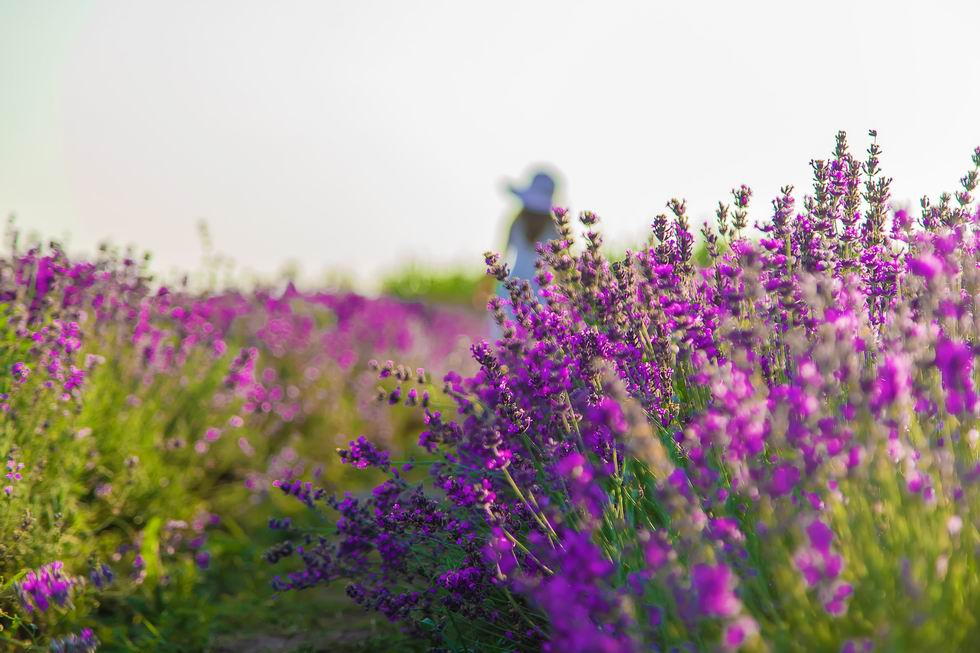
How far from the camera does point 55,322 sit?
3498 millimetres

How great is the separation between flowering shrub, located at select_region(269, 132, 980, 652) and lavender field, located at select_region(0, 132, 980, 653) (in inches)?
0.5

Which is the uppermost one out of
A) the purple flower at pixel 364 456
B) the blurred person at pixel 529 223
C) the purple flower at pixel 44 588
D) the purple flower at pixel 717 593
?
the blurred person at pixel 529 223

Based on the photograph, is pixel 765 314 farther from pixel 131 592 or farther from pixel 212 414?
pixel 212 414

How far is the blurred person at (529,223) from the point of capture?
756 cm

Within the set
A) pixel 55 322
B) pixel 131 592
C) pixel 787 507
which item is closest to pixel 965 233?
pixel 787 507

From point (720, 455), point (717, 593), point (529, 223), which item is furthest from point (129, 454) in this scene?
point (529, 223)

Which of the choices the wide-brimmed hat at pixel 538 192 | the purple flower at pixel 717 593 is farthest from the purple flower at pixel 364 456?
the wide-brimmed hat at pixel 538 192

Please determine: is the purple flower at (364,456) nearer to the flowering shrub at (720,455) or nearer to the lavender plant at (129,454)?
the flowering shrub at (720,455)

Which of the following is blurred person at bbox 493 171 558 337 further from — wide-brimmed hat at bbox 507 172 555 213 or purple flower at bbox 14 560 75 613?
purple flower at bbox 14 560 75 613

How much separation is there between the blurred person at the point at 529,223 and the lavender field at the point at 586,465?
2.96 metres

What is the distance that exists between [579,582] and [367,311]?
7.45 m

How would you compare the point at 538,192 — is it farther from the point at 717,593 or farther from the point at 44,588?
the point at 717,593

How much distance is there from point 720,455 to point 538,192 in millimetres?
5941

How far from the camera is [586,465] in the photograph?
219 centimetres
